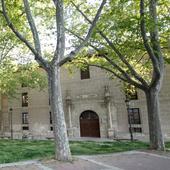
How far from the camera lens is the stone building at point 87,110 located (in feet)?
87.9

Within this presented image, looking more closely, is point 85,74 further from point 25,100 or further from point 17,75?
point 25,100

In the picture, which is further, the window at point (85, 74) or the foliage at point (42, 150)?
the window at point (85, 74)

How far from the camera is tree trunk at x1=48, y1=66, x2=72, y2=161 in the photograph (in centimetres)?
988

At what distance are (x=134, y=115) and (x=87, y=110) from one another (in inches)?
231

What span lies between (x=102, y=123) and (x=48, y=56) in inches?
528

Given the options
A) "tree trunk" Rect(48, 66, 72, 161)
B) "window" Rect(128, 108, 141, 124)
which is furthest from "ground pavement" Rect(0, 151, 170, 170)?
"window" Rect(128, 108, 141, 124)

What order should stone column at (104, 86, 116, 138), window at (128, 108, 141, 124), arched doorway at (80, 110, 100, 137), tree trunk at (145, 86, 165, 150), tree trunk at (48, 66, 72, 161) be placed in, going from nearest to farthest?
tree trunk at (48, 66, 72, 161) → tree trunk at (145, 86, 165, 150) → window at (128, 108, 141, 124) → stone column at (104, 86, 116, 138) → arched doorway at (80, 110, 100, 137)

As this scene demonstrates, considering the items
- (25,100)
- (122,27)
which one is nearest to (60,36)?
(122,27)

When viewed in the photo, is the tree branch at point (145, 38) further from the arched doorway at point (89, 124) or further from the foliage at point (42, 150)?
the arched doorway at point (89, 124)

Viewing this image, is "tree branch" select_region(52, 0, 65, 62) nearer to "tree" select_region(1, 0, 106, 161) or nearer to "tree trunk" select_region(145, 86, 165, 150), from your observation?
"tree" select_region(1, 0, 106, 161)

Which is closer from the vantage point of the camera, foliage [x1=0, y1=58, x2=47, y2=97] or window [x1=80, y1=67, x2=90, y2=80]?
foliage [x1=0, y1=58, x2=47, y2=97]

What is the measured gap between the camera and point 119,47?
45.6ft

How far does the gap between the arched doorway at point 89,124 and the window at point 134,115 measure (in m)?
4.19

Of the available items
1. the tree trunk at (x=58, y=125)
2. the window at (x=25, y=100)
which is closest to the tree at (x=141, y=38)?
the tree trunk at (x=58, y=125)
